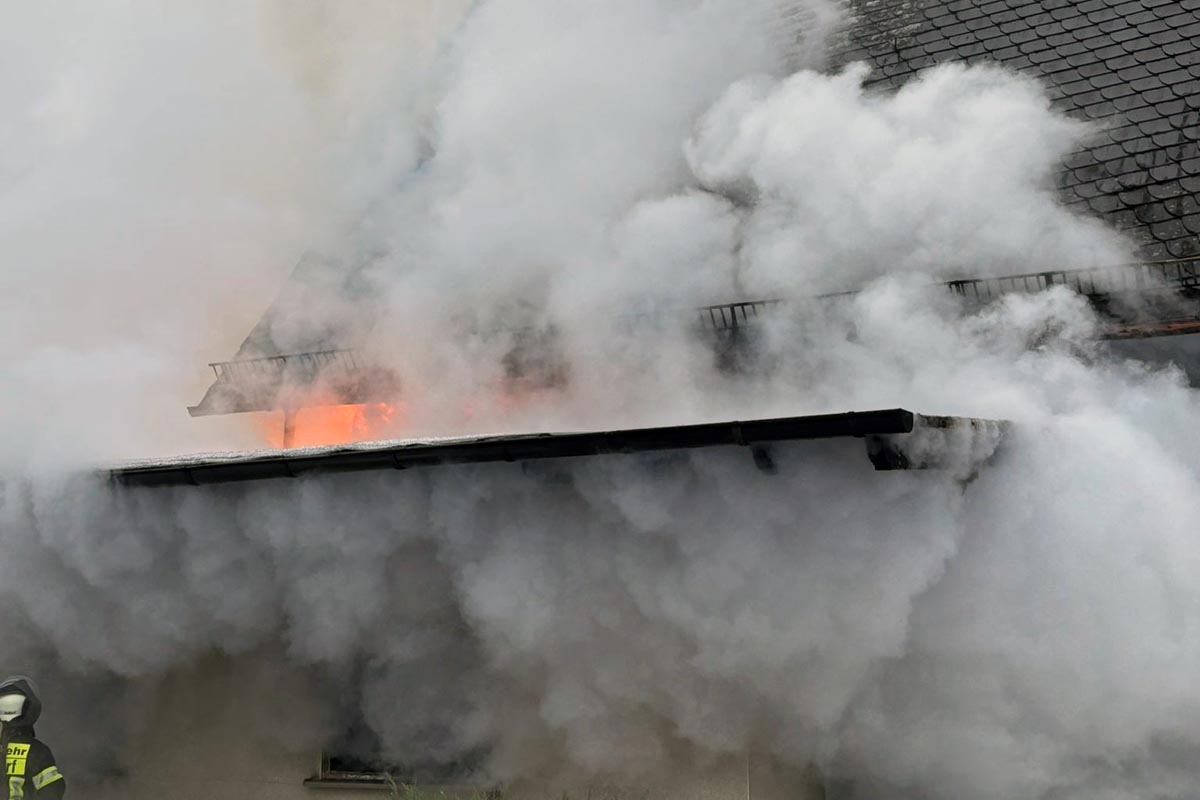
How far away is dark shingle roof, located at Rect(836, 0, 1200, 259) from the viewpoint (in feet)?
23.4

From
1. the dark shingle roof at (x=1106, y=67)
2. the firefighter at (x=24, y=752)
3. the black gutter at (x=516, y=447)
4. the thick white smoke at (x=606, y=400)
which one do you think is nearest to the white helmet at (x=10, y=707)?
the firefighter at (x=24, y=752)

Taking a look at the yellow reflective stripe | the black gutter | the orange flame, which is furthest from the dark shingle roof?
the yellow reflective stripe

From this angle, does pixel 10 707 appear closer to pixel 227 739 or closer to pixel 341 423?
pixel 227 739

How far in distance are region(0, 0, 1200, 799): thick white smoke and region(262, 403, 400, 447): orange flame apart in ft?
1.16

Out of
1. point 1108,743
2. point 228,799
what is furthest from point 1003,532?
point 228,799

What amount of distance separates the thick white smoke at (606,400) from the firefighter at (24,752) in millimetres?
677

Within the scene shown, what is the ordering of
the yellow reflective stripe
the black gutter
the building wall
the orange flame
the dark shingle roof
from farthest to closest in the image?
the orange flame
the dark shingle roof
the building wall
the yellow reflective stripe
the black gutter

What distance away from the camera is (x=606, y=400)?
26.0 feet

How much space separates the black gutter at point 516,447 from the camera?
463 centimetres

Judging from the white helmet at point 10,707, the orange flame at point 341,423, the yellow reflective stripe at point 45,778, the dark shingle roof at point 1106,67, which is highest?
the dark shingle roof at point 1106,67

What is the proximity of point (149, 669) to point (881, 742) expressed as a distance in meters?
4.16

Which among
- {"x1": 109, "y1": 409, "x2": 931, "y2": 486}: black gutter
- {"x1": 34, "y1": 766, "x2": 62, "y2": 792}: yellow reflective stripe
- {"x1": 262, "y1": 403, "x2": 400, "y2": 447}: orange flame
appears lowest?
{"x1": 34, "y1": 766, "x2": 62, "y2": 792}: yellow reflective stripe

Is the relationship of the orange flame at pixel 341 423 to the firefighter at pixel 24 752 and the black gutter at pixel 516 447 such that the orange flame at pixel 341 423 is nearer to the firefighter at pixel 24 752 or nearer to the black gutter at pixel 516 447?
the black gutter at pixel 516 447

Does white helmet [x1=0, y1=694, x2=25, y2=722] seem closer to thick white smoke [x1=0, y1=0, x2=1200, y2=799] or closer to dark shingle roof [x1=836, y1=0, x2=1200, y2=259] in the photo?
thick white smoke [x1=0, y1=0, x2=1200, y2=799]
